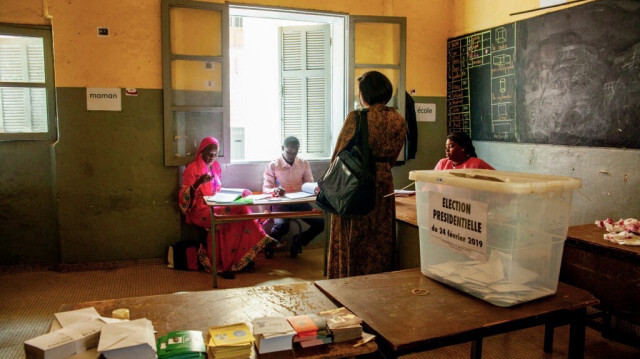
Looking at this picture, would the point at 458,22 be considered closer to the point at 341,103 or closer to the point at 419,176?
the point at 341,103

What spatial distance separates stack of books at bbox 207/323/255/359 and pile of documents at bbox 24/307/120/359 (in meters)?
0.31

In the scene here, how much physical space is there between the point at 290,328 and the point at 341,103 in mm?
4203

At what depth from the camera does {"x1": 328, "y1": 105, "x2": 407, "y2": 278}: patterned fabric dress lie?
2805 millimetres

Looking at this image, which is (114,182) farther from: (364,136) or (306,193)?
(364,136)

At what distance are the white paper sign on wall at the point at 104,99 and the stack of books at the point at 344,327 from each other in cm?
375

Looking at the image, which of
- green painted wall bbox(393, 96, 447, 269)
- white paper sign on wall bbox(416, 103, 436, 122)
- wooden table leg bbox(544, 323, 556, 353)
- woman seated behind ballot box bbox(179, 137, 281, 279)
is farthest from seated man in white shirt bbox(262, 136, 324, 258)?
wooden table leg bbox(544, 323, 556, 353)

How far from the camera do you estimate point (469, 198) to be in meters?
1.57

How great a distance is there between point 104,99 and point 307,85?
2204 millimetres

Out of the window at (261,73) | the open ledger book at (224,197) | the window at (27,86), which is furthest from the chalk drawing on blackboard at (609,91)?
the window at (27,86)

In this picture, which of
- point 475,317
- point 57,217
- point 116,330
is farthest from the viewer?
point 57,217

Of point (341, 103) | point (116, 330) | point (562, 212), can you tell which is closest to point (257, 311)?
point (116, 330)

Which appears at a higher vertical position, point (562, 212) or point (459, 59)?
point (459, 59)

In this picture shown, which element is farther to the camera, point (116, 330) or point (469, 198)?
point (469, 198)

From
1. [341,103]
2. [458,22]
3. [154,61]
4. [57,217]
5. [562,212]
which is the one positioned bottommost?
[57,217]
